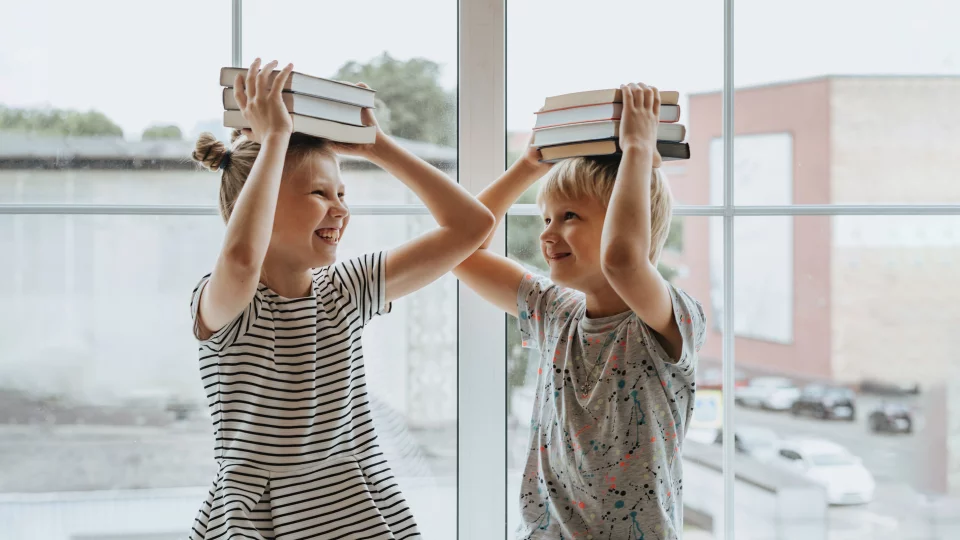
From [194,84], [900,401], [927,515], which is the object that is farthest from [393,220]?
[927,515]

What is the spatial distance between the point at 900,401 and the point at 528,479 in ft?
2.80

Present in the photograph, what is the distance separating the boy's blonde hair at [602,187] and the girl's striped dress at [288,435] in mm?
443

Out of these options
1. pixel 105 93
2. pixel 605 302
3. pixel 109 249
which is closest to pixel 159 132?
pixel 105 93

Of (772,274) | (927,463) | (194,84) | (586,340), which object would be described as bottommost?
(927,463)

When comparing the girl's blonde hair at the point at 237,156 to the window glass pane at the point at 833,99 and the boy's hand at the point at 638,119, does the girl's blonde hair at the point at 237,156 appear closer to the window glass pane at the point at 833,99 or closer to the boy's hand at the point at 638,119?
the boy's hand at the point at 638,119

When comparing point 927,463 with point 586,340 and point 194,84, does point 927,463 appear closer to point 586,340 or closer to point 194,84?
point 586,340

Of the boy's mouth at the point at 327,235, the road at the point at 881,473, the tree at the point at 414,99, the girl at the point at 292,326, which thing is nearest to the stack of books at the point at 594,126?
the girl at the point at 292,326

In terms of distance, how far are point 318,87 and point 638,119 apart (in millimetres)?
512

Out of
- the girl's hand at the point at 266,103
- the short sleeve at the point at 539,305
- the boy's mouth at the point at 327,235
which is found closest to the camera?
the girl's hand at the point at 266,103

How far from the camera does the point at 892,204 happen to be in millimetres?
1611

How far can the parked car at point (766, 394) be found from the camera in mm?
1612

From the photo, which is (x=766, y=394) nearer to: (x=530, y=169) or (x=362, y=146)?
(x=530, y=169)

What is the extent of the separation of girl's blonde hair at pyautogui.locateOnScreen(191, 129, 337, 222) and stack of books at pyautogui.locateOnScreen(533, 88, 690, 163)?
0.39 m

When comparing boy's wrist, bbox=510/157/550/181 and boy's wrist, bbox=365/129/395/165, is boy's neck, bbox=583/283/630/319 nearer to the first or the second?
boy's wrist, bbox=510/157/550/181
